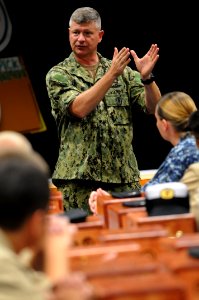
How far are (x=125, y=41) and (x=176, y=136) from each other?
2718mm

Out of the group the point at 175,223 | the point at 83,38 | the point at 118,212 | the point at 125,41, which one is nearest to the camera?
the point at 175,223

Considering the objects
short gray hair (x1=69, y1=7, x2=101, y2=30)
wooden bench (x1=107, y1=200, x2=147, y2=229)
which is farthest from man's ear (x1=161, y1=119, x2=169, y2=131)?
short gray hair (x1=69, y1=7, x2=101, y2=30)

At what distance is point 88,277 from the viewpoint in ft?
9.66

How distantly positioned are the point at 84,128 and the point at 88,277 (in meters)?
3.06

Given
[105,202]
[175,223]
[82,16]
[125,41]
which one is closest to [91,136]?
[82,16]

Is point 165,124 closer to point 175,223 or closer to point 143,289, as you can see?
point 175,223

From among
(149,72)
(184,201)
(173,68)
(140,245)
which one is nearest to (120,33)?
(173,68)

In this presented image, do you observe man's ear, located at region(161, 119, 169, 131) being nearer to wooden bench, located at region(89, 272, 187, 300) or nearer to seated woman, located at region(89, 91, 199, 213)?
seated woman, located at region(89, 91, 199, 213)

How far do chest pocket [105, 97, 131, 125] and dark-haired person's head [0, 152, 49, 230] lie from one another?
3.24 meters

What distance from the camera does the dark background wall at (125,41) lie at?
760cm

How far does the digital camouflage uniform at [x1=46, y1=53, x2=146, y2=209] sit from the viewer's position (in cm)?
596

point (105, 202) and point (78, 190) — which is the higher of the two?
point (105, 202)

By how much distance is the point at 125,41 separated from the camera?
7719 mm

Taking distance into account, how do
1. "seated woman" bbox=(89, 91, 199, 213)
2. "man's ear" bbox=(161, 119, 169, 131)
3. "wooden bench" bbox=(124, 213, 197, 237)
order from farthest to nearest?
"man's ear" bbox=(161, 119, 169, 131) < "seated woman" bbox=(89, 91, 199, 213) < "wooden bench" bbox=(124, 213, 197, 237)
